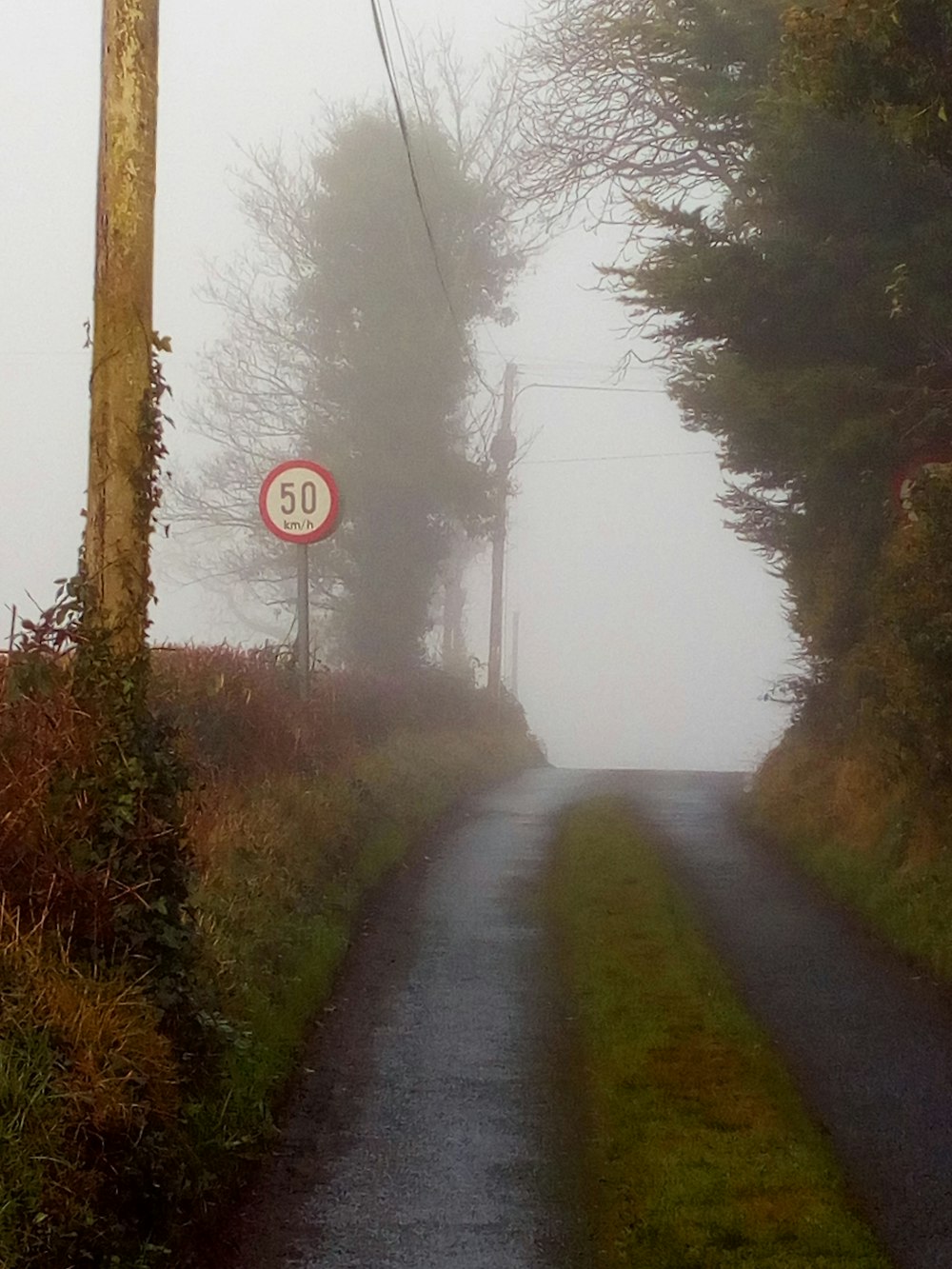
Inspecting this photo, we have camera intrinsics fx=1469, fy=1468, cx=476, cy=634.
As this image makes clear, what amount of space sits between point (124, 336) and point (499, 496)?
25.6 m

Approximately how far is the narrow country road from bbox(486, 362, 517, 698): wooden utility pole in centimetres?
1994

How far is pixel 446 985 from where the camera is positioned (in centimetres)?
970

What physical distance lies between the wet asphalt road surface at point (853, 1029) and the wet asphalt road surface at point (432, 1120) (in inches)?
50.8

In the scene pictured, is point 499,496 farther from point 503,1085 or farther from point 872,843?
point 503,1085

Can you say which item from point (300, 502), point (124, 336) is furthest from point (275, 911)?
point (300, 502)

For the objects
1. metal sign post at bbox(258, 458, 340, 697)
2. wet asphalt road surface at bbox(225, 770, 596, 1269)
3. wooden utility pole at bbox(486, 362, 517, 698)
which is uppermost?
wooden utility pole at bbox(486, 362, 517, 698)

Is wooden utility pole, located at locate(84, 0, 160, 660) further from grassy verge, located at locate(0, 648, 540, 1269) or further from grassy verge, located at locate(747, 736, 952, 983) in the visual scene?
grassy verge, located at locate(747, 736, 952, 983)

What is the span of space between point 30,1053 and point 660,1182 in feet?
8.83

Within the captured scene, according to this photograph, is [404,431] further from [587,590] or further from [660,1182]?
[587,590]

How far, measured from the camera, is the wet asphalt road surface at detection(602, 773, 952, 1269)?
618 cm

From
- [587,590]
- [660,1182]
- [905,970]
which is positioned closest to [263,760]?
[905,970]

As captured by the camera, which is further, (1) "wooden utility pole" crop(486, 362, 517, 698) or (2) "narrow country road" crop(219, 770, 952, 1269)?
(1) "wooden utility pole" crop(486, 362, 517, 698)

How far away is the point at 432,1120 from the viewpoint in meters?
7.11

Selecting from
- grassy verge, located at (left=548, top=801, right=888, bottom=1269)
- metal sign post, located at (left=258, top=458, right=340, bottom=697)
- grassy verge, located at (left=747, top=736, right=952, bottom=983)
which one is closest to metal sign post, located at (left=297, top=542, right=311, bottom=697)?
metal sign post, located at (left=258, top=458, right=340, bottom=697)
